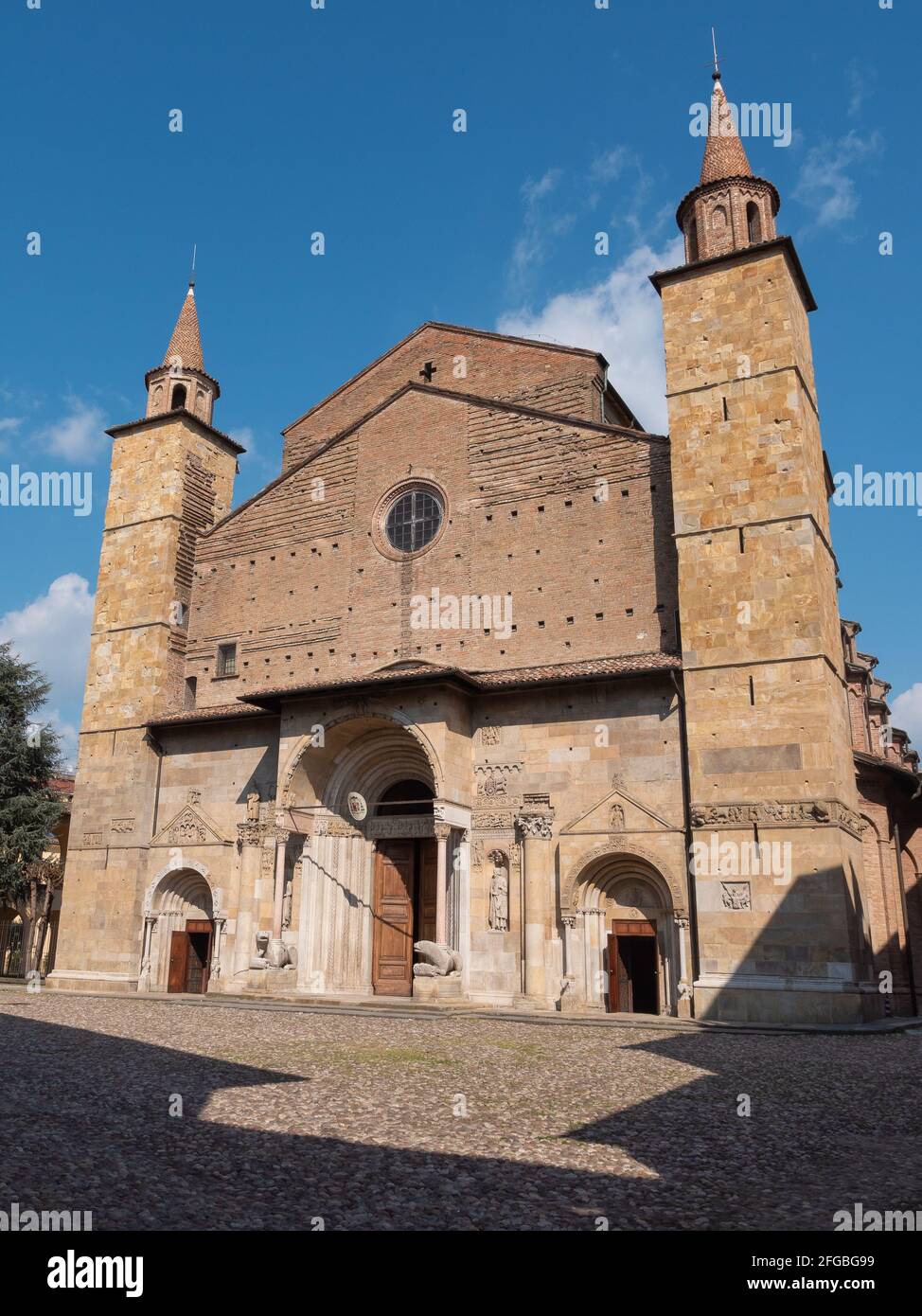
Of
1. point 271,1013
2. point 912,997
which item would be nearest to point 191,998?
point 271,1013

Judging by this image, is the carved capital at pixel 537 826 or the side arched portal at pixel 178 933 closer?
the carved capital at pixel 537 826

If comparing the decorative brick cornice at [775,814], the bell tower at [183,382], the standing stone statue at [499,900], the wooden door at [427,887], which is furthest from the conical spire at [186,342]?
the decorative brick cornice at [775,814]

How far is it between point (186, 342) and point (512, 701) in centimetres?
1689

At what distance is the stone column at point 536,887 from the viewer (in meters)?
20.4

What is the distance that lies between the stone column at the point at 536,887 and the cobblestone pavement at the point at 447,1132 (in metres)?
6.26

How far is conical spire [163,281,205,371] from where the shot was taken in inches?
1208

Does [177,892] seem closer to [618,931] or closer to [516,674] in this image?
[516,674]

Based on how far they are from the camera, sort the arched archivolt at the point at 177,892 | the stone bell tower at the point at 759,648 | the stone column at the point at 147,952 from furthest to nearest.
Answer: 1. the arched archivolt at the point at 177,892
2. the stone column at the point at 147,952
3. the stone bell tower at the point at 759,648

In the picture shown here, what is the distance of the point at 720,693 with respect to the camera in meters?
19.8

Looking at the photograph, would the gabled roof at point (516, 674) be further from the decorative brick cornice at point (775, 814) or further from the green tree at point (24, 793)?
the green tree at point (24, 793)

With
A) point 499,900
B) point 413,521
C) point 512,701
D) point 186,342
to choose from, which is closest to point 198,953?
point 499,900

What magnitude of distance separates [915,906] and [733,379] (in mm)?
14956

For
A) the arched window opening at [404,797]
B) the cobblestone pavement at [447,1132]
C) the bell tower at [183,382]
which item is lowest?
the cobblestone pavement at [447,1132]

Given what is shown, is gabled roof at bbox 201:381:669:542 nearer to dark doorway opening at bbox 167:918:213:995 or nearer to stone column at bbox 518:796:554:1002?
stone column at bbox 518:796:554:1002
